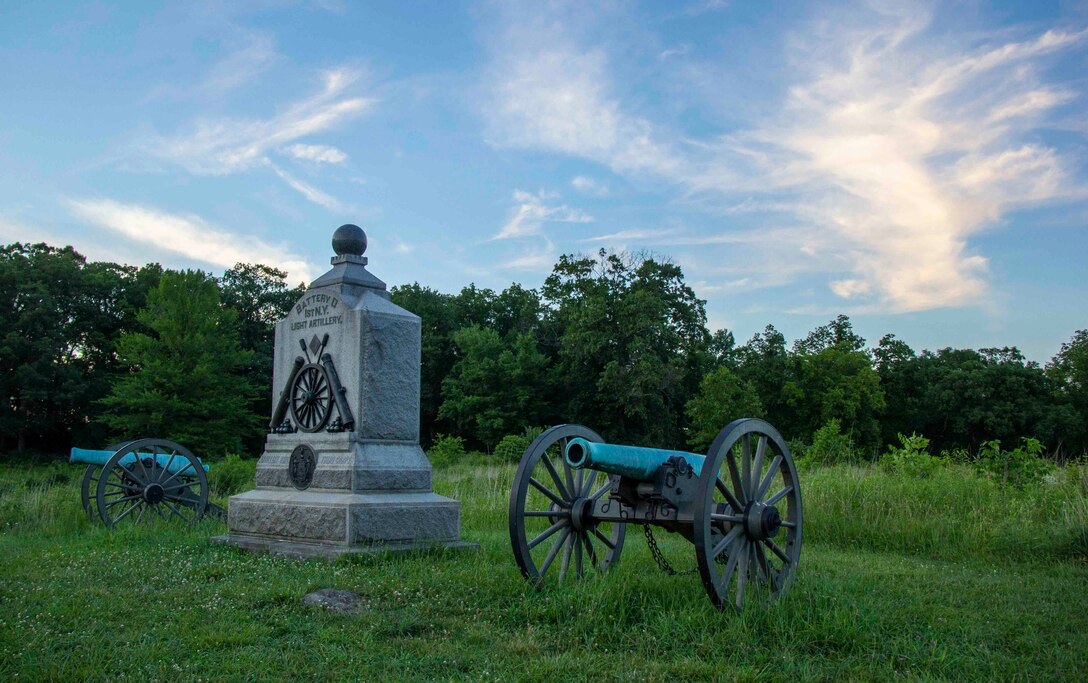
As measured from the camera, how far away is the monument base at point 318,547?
25.1 ft

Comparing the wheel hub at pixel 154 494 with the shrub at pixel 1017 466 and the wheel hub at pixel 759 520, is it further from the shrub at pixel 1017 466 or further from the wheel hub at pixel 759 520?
the shrub at pixel 1017 466

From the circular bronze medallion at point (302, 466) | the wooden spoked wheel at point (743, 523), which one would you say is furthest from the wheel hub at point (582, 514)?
the circular bronze medallion at point (302, 466)

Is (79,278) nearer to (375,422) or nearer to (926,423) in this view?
(375,422)

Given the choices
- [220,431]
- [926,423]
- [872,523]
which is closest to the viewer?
[872,523]

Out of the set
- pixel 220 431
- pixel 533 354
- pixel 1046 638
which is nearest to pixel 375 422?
pixel 1046 638

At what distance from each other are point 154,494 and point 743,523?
8.24m

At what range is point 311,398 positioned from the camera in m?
8.94

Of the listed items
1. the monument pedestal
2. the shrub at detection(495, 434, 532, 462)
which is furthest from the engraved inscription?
the shrub at detection(495, 434, 532, 462)

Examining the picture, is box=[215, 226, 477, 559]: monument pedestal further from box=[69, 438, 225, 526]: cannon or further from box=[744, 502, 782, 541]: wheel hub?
box=[744, 502, 782, 541]: wheel hub

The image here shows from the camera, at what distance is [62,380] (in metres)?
39.2

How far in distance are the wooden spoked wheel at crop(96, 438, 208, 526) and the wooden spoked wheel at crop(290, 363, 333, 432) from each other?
113 inches

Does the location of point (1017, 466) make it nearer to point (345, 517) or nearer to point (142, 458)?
point (345, 517)

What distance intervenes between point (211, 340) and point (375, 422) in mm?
34739

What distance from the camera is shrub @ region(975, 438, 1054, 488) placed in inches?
429
